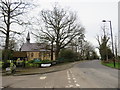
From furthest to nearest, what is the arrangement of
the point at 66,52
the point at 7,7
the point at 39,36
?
the point at 66,52
the point at 39,36
the point at 7,7

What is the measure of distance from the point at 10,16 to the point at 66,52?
31.1m

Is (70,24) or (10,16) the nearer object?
(10,16)

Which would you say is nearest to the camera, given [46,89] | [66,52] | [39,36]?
[46,89]

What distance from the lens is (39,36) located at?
137ft

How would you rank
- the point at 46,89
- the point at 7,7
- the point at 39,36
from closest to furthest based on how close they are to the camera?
the point at 46,89
the point at 7,7
the point at 39,36

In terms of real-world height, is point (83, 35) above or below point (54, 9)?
below

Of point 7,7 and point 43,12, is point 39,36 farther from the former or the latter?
point 7,7

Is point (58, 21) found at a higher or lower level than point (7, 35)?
higher

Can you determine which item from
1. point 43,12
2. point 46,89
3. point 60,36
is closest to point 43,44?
point 60,36

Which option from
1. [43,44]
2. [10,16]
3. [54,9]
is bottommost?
[43,44]

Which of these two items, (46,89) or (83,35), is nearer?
(46,89)

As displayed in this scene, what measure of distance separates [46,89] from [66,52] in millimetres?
A: 47315

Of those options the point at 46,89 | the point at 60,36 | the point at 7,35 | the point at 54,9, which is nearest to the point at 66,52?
the point at 60,36

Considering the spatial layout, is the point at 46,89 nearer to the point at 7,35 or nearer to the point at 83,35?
the point at 7,35
